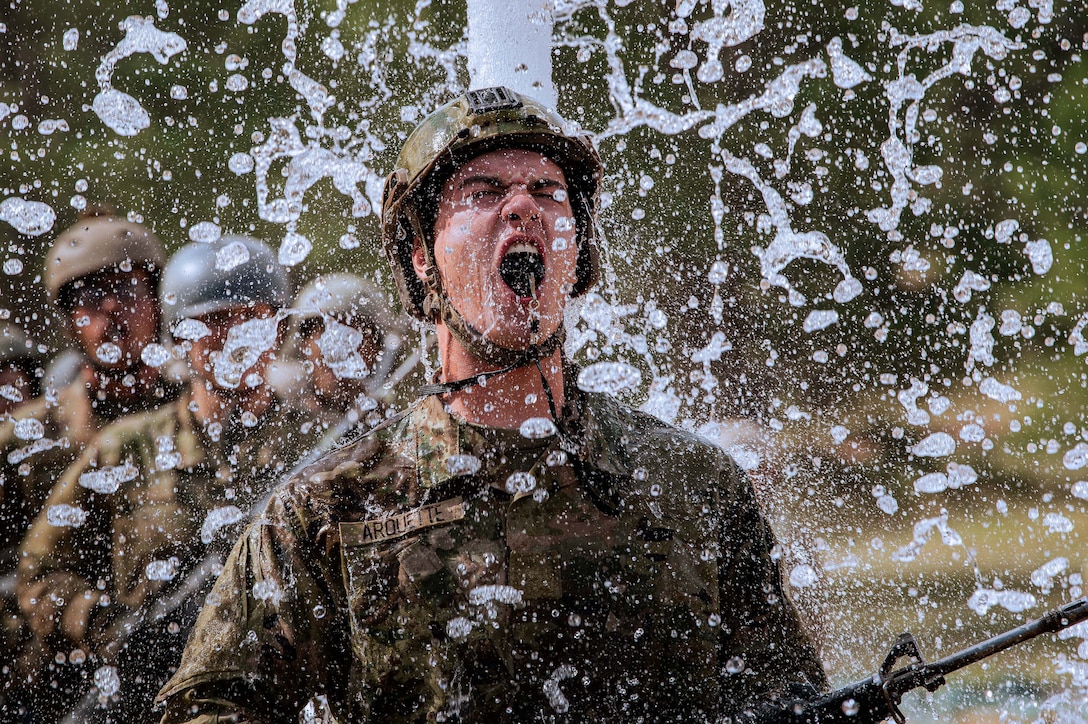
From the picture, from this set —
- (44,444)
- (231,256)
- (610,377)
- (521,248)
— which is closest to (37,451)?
(44,444)

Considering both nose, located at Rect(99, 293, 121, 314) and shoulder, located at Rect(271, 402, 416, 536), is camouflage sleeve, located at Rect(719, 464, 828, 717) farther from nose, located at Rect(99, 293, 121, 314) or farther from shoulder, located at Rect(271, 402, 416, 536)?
nose, located at Rect(99, 293, 121, 314)

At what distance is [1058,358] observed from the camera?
846 centimetres

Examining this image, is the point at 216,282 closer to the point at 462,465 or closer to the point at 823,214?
the point at 462,465

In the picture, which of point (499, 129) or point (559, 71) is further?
point (559, 71)

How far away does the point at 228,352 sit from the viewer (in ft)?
18.2

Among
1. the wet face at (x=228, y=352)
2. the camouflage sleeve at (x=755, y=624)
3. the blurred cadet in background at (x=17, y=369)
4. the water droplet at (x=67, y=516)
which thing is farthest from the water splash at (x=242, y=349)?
the camouflage sleeve at (x=755, y=624)

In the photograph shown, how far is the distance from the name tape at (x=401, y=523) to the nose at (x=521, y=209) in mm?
880

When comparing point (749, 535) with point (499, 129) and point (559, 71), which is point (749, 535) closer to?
point (499, 129)

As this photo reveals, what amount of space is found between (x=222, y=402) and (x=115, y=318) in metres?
1.09

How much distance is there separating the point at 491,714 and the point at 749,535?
3.23 ft

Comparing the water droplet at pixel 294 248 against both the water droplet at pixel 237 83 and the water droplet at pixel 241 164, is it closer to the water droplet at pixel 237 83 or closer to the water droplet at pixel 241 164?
the water droplet at pixel 241 164

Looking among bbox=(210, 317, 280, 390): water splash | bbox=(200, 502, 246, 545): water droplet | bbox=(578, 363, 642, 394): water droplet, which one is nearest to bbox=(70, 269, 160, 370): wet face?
bbox=(210, 317, 280, 390): water splash

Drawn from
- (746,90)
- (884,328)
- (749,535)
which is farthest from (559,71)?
(749,535)

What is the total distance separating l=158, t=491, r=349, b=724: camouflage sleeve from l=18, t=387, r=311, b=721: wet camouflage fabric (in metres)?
1.68
